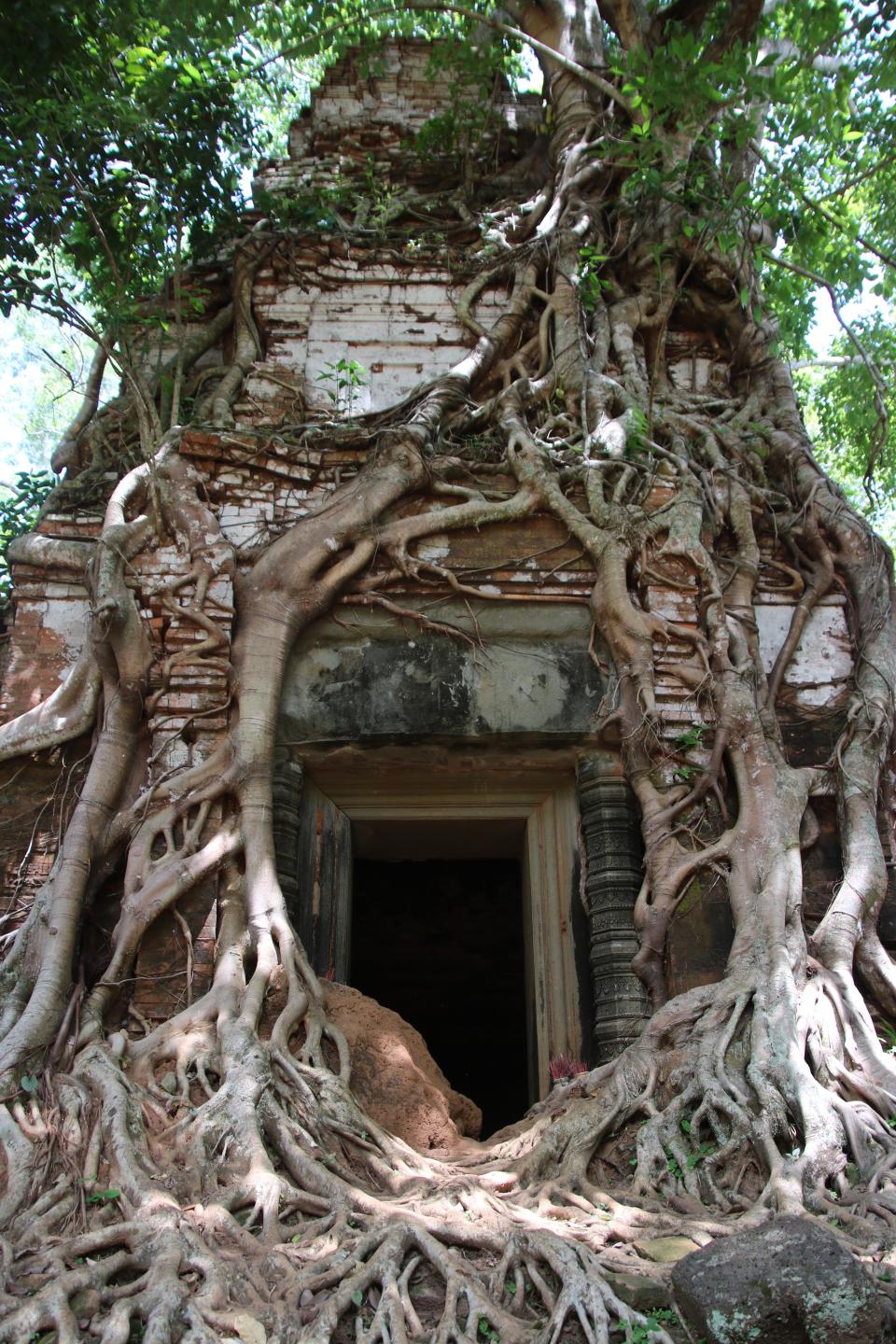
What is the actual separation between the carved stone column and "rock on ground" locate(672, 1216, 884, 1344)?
1841mm

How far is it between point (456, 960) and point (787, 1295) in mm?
5521

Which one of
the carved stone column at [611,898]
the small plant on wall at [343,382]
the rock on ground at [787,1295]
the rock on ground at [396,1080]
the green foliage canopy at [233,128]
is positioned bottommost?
the rock on ground at [787,1295]

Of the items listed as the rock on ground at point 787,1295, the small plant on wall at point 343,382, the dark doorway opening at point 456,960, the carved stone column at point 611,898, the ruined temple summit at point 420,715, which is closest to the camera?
the rock on ground at point 787,1295

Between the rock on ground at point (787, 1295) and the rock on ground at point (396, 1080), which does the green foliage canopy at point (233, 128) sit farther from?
the rock on ground at point (787, 1295)

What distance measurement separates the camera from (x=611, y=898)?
4.45 metres

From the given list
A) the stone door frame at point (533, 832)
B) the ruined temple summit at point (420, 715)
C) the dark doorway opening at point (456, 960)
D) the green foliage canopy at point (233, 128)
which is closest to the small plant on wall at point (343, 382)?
the ruined temple summit at point (420, 715)

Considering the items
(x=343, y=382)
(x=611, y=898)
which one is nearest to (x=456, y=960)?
(x=611, y=898)

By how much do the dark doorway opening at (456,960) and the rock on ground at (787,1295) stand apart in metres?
4.32

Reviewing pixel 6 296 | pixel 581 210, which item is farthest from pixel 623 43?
pixel 6 296

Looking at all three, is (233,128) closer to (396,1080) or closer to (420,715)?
(420,715)

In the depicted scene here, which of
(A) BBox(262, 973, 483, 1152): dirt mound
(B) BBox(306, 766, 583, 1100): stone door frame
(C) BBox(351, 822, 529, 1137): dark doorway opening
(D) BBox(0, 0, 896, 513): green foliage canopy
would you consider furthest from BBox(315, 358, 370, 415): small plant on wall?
(A) BBox(262, 973, 483, 1152): dirt mound

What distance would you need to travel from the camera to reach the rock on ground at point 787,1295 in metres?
2.23

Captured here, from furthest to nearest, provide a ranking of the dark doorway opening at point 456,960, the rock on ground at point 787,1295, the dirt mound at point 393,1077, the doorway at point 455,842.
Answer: the dark doorway opening at point 456,960 → the doorway at point 455,842 → the dirt mound at point 393,1077 → the rock on ground at point 787,1295

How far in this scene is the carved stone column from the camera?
13.9 feet
